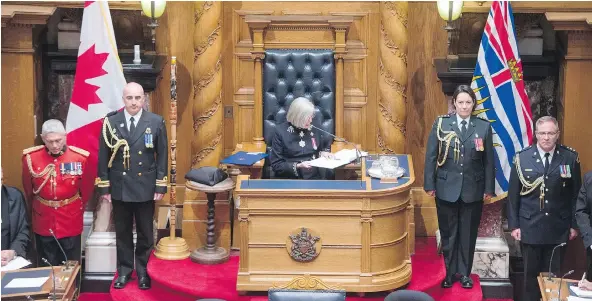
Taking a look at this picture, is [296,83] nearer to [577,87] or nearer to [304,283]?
[304,283]

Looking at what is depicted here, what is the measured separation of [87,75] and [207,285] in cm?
189

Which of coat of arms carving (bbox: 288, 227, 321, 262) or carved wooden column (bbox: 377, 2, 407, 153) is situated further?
carved wooden column (bbox: 377, 2, 407, 153)

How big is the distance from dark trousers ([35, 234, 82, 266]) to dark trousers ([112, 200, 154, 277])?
0.30 meters

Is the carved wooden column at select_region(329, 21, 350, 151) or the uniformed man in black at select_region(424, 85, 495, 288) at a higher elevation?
the carved wooden column at select_region(329, 21, 350, 151)

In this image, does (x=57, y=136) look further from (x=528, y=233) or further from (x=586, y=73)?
(x=586, y=73)

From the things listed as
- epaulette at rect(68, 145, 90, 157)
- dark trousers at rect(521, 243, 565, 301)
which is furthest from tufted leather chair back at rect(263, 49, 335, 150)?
dark trousers at rect(521, 243, 565, 301)

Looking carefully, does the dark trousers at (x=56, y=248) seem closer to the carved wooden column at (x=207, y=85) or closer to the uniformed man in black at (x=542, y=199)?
the carved wooden column at (x=207, y=85)

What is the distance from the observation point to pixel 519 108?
32.7ft

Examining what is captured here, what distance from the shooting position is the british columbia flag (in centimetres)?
993

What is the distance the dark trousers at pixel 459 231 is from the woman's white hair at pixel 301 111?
1.11 metres

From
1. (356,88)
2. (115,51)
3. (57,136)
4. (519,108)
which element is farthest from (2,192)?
(519,108)

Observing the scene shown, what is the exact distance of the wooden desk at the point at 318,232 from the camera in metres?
9.02

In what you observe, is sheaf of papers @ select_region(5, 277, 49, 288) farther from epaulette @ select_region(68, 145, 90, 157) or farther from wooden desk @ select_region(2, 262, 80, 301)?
epaulette @ select_region(68, 145, 90, 157)

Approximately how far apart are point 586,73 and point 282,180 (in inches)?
100
